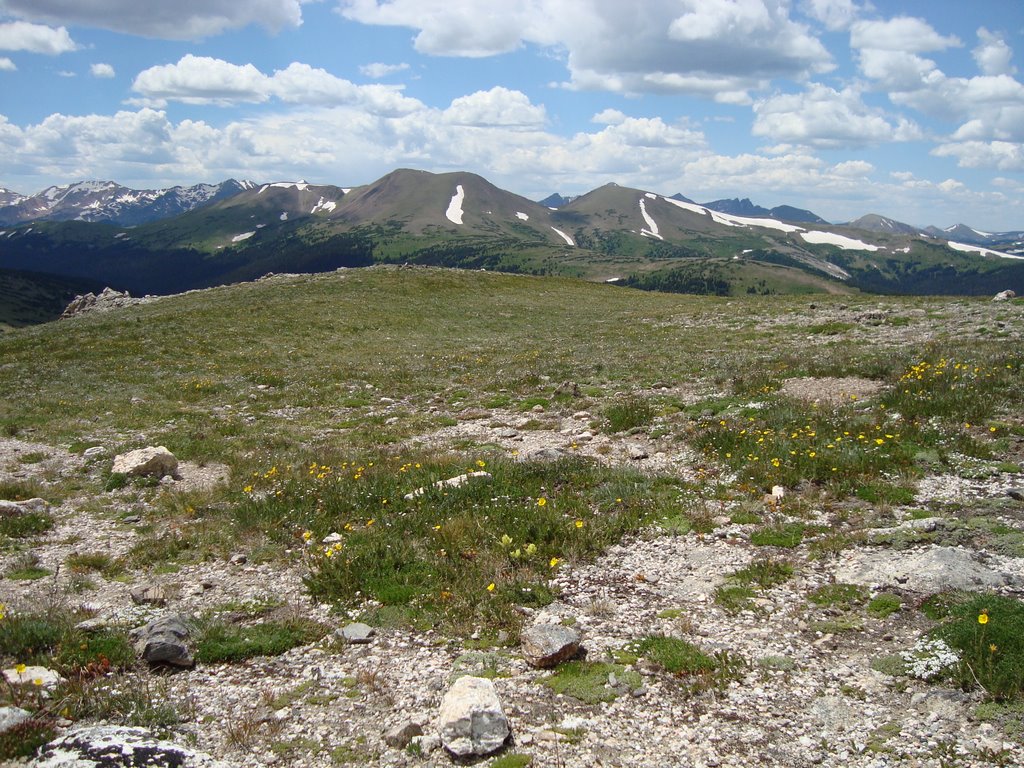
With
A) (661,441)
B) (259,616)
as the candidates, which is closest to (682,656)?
(259,616)

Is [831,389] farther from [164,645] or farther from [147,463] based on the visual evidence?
[147,463]

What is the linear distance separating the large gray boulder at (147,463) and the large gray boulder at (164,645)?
8.90m

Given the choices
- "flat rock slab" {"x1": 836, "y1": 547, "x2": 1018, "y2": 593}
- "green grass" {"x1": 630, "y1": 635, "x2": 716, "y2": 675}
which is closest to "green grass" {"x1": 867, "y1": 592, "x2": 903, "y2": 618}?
"flat rock slab" {"x1": 836, "y1": 547, "x2": 1018, "y2": 593}

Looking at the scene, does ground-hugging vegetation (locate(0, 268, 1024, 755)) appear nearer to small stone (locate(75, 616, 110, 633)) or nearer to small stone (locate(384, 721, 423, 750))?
small stone (locate(75, 616, 110, 633))

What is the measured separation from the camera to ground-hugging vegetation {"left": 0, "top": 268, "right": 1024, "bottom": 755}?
8.14 metres

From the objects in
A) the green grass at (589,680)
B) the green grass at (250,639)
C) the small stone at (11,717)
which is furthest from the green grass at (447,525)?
the small stone at (11,717)

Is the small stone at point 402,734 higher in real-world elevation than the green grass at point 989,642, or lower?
lower

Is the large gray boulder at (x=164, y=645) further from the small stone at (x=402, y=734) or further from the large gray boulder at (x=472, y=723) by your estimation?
the large gray boulder at (x=472, y=723)

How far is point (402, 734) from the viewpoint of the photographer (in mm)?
6641

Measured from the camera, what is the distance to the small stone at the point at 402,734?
21.6 ft

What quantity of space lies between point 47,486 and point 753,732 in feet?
54.8

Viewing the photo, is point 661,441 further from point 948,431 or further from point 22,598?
point 22,598

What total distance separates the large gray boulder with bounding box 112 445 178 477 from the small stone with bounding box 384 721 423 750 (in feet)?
41.2

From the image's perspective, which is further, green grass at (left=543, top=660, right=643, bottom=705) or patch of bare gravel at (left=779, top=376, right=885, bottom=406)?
patch of bare gravel at (left=779, top=376, right=885, bottom=406)
